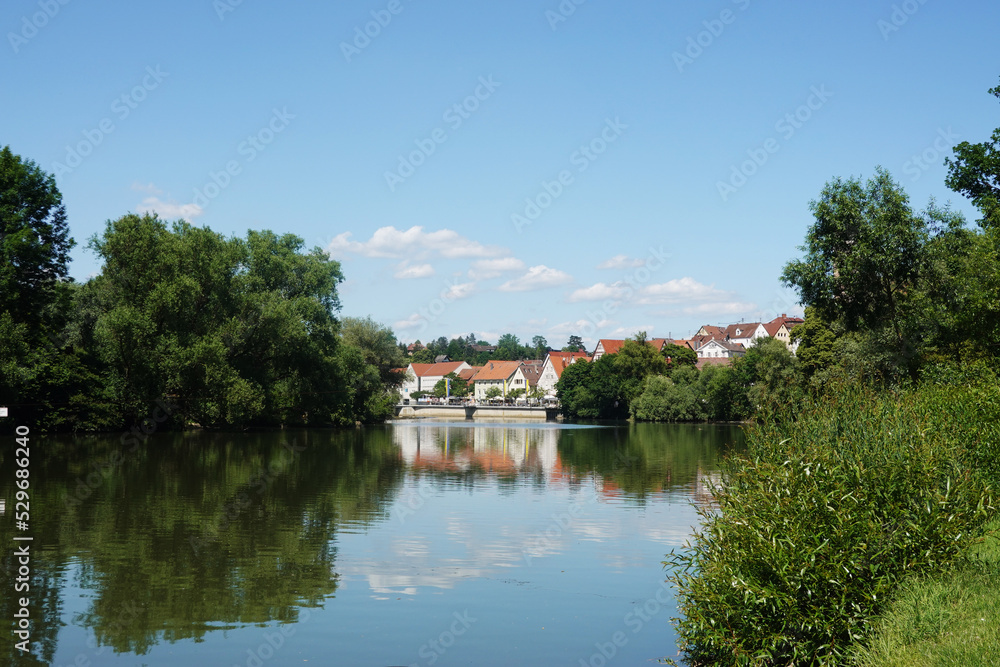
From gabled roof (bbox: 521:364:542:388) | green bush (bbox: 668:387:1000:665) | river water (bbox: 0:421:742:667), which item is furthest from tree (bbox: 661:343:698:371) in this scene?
green bush (bbox: 668:387:1000:665)

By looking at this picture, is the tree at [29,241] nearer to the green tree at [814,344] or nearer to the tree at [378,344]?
the tree at [378,344]

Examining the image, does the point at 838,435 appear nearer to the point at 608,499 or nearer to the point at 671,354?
the point at 608,499

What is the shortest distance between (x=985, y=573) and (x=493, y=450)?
156 feet

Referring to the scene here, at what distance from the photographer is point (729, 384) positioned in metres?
97.7

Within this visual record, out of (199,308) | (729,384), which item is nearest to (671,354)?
(729,384)

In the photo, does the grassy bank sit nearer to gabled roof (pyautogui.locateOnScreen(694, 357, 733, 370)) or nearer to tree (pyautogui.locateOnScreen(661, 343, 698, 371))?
gabled roof (pyautogui.locateOnScreen(694, 357, 733, 370))

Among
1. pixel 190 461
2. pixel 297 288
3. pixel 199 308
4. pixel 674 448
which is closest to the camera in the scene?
pixel 190 461

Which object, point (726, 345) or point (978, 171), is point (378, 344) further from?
point (726, 345)

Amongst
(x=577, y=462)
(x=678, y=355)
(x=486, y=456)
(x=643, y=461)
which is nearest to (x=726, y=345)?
(x=678, y=355)

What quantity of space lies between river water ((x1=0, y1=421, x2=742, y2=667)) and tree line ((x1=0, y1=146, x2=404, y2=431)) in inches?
766

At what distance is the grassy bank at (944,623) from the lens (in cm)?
736

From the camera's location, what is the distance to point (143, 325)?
5203 cm

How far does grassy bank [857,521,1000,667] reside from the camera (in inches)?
290

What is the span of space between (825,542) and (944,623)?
1.46m
